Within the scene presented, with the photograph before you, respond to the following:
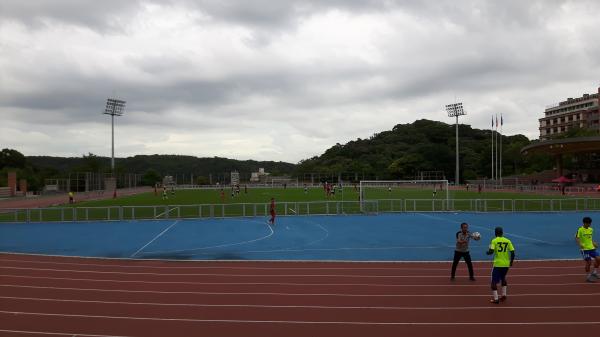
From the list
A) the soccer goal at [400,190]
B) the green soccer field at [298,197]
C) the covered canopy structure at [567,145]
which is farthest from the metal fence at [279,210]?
the covered canopy structure at [567,145]

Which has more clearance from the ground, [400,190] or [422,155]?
[422,155]

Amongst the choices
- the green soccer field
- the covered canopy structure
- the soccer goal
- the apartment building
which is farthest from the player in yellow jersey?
the apartment building

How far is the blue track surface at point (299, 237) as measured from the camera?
16.3 m

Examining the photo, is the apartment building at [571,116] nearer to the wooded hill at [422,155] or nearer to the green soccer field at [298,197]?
the wooded hill at [422,155]

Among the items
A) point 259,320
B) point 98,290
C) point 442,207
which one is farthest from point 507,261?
point 442,207

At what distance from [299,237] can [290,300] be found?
10.6m

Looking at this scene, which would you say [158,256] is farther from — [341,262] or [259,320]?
[259,320]

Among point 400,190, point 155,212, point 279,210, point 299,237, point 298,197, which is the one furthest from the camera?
point 400,190

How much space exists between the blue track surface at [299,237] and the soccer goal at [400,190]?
7.40 meters

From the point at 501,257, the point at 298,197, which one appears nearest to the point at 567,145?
the point at 298,197

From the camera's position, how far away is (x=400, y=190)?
2475 inches

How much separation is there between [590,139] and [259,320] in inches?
2438

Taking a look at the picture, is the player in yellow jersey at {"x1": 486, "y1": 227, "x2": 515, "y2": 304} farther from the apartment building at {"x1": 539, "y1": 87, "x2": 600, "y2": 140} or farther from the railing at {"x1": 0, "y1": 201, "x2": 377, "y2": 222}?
the apartment building at {"x1": 539, "y1": 87, "x2": 600, "y2": 140}

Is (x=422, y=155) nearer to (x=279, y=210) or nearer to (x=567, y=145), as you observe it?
(x=567, y=145)
